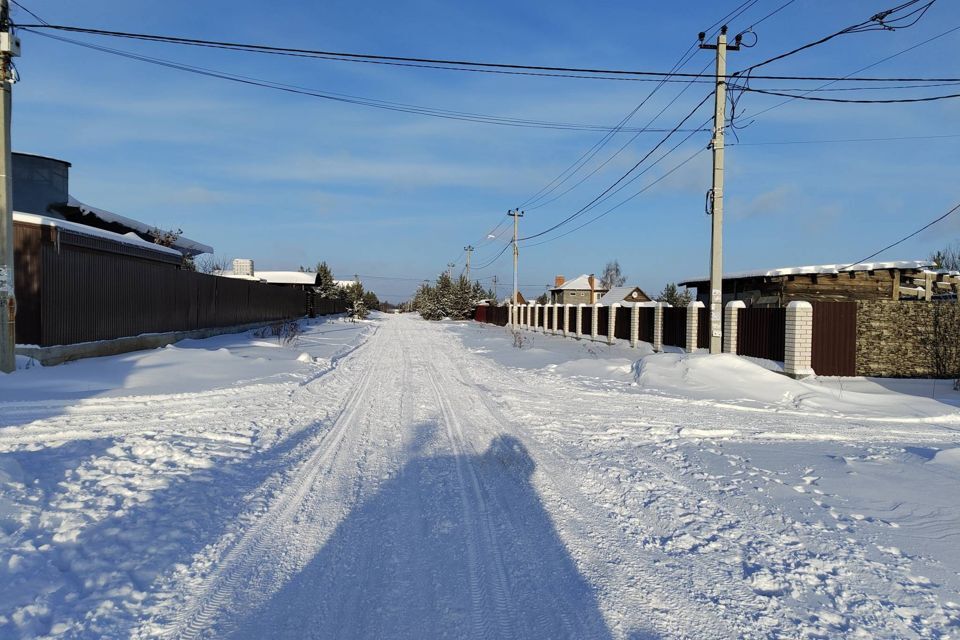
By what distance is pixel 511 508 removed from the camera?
538 centimetres

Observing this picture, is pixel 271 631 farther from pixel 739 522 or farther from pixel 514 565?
pixel 739 522

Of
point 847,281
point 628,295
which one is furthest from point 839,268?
point 628,295

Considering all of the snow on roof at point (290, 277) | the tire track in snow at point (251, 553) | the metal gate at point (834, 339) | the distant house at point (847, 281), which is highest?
the snow on roof at point (290, 277)

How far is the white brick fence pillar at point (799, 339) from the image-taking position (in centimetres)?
1434

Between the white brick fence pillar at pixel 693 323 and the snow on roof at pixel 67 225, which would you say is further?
the white brick fence pillar at pixel 693 323

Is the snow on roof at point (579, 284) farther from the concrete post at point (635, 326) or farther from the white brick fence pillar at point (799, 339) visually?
the white brick fence pillar at point (799, 339)

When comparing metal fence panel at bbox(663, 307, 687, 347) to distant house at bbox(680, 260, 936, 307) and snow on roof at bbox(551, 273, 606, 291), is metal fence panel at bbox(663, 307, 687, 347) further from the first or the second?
snow on roof at bbox(551, 273, 606, 291)

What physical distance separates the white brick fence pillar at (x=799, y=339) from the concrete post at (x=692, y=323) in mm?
4120

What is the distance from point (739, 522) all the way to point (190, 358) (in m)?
13.3

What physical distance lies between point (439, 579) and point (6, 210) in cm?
1104

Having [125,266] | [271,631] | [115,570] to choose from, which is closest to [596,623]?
[271,631]

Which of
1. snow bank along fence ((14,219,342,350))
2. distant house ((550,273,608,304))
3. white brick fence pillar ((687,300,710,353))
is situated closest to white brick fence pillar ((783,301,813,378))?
white brick fence pillar ((687,300,710,353))

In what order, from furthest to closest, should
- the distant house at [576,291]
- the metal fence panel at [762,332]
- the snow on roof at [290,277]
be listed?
the distant house at [576,291] < the snow on roof at [290,277] < the metal fence panel at [762,332]

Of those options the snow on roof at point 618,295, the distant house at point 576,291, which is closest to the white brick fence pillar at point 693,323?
the snow on roof at point 618,295
